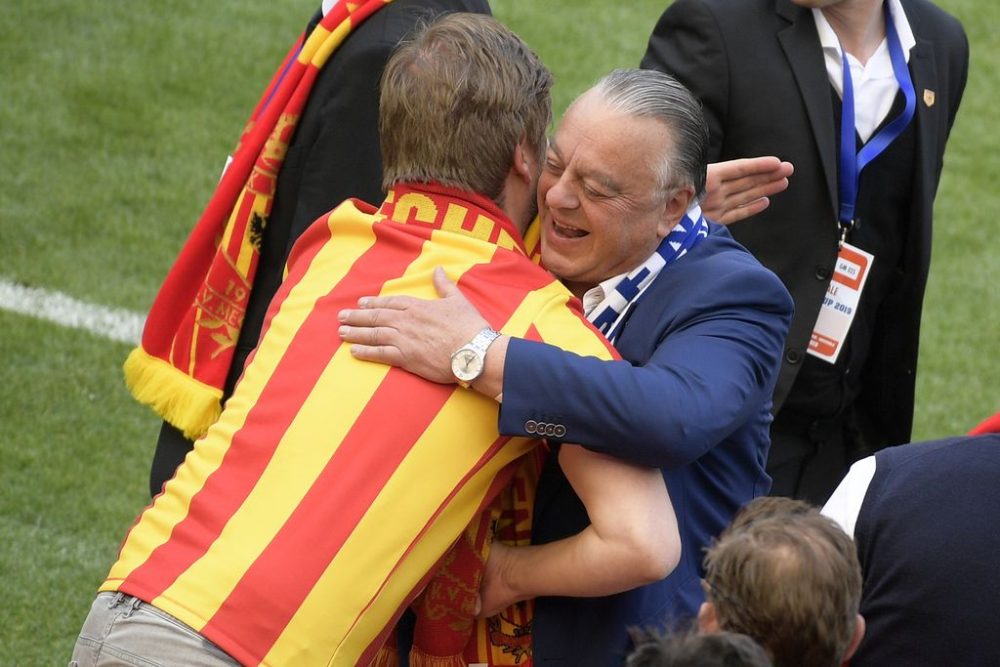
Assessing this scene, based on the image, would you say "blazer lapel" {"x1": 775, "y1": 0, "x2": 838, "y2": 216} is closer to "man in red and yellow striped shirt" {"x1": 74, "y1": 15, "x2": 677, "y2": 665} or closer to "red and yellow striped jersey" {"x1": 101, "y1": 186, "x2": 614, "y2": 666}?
"man in red and yellow striped shirt" {"x1": 74, "y1": 15, "x2": 677, "y2": 665}

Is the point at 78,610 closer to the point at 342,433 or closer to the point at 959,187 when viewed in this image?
the point at 342,433

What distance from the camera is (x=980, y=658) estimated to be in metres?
2.38

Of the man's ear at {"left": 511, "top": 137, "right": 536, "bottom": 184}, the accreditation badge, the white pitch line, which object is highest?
the man's ear at {"left": 511, "top": 137, "right": 536, "bottom": 184}

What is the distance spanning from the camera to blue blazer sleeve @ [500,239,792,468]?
2.27m

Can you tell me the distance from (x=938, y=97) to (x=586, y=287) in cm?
184

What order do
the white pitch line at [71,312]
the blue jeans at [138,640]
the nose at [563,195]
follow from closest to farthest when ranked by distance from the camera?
the blue jeans at [138,640]
the nose at [563,195]
the white pitch line at [71,312]

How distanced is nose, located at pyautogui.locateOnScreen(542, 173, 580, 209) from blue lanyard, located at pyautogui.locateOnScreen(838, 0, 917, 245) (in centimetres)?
164

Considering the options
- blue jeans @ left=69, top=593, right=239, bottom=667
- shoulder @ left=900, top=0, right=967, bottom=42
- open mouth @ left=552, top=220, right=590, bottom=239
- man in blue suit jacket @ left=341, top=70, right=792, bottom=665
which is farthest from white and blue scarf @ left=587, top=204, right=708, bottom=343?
shoulder @ left=900, top=0, right=967, bottom=42

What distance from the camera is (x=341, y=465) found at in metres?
2.27

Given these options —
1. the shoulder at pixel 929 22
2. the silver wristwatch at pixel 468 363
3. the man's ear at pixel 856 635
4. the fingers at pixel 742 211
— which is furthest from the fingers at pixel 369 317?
the shoulder at pixel 929 22

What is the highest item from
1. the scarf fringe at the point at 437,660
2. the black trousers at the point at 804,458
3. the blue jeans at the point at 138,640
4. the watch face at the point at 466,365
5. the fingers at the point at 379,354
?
the watch face at the point at 466,365

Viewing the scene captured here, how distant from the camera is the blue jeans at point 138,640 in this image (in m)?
2.23

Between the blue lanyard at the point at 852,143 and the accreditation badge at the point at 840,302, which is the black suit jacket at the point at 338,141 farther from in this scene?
the accreditation badge at the point at 840,302

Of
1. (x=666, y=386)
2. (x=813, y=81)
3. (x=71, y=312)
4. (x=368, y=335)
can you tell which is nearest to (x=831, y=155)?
(x=813, y=81)
